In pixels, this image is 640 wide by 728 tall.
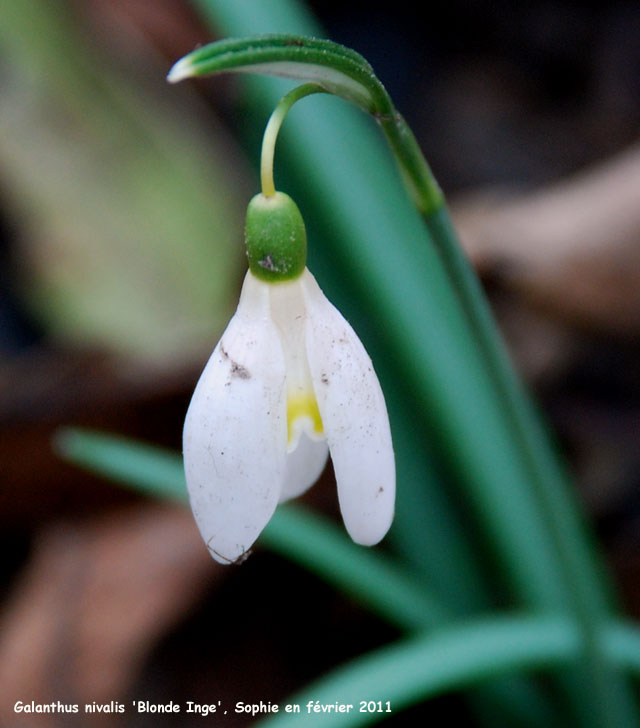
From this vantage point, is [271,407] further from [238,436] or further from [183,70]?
[183,70]

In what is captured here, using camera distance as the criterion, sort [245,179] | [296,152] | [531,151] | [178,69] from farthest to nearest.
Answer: [531,151], [245,179], [296,152], [178,69]

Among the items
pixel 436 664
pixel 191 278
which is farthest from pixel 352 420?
pixel 191 278

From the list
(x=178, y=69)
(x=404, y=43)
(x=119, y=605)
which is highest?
(x=404, y=43)

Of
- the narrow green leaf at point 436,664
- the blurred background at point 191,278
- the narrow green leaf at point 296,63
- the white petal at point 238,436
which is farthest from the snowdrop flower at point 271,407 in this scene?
the blurred background at point 191,278

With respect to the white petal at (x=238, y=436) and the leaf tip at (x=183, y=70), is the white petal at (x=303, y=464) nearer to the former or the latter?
the white petal at (x=238, y=436)

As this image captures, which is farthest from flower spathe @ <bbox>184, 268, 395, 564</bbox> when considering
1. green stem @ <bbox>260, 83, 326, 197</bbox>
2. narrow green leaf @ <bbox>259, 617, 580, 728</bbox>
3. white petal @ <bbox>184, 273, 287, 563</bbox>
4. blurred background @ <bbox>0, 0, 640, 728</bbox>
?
blurred background @ <bbox>0, 0, 640, 728</bbox>

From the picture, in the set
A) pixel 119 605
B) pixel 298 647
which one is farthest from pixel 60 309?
pixel 298 647

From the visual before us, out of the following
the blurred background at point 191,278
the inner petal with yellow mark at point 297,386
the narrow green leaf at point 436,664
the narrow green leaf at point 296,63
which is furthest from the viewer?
the blurred background at point 191,278

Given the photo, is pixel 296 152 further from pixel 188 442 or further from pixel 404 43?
pixel 404 43
